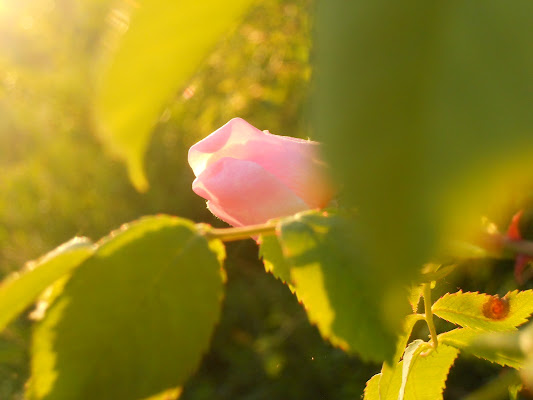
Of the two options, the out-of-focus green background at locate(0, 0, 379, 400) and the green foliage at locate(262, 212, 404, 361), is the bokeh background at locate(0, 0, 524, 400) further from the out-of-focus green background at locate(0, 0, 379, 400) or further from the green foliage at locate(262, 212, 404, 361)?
the green foliage at locate(262, 212, 404, 361)

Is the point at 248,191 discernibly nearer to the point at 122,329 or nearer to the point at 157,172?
the point at 122,329

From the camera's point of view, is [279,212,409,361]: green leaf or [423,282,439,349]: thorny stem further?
[423,282,439,349]: thorny stem

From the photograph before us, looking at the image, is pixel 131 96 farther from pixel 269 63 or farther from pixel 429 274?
pixel 269 63

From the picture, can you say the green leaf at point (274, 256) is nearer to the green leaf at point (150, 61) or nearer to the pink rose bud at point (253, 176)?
the pink rose bud at point (253, 176)

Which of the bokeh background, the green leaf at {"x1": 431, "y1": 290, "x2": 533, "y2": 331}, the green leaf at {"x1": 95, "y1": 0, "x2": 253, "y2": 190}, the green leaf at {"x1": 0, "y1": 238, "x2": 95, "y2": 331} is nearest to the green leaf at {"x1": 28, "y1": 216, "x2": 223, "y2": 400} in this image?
the green leaf at {"x1": 0, "y1": 238, "x2": 95, "y2": 331}

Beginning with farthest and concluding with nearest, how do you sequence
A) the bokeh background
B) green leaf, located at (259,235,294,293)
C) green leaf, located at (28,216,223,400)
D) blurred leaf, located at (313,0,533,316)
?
1. the bokeh background
2. green leaf, located at (259,235,294,293)
3. green leaf, located at (28,216,223,400)
4. blurred leaf, located at (313,0,533,316)

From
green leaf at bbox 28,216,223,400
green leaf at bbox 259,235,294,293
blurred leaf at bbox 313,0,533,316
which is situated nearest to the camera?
blurred leaf at bbox 313,0,533,316
